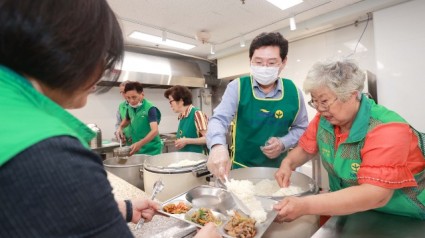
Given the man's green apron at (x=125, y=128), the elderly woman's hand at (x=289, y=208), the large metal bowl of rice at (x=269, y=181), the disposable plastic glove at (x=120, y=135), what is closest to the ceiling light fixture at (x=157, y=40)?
the man's green apron at (x=125, y=128)

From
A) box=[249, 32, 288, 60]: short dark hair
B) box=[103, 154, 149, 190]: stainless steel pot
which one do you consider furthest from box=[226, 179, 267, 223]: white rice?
box=[249, 32, 288, 60]: short dark hair

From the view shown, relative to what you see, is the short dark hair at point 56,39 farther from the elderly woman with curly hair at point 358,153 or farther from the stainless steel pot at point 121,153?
the stainless steel pot at point 121,153

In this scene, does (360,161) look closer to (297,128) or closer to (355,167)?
(355,167)

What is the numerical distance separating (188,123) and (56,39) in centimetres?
256

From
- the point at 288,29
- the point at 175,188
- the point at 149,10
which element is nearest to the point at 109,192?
the point at 175,188

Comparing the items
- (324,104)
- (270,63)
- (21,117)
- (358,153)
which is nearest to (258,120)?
(270,63)

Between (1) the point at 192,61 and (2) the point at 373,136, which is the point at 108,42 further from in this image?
(1) the point at 192,61

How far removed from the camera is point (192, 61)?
6.06 meters

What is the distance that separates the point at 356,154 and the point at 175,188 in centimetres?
88

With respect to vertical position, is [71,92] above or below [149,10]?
below

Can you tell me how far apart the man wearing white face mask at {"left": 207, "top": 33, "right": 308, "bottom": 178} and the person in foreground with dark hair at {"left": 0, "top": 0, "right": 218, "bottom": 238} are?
3.88ft

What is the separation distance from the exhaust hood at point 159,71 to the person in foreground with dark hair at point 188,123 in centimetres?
207

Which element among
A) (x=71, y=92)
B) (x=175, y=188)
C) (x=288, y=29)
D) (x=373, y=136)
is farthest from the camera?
(x=288, y=29)

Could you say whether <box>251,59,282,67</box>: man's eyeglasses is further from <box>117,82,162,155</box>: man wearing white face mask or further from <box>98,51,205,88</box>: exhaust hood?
<box>98,51,205,88</box>: exhaust hood
